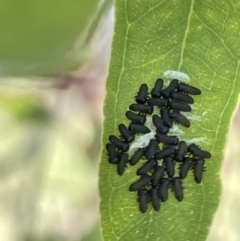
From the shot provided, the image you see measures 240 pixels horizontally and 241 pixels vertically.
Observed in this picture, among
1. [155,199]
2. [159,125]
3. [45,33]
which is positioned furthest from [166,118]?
[45,33]

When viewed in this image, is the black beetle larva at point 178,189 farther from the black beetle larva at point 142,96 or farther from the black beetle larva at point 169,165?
the black beetle larva at point 142,96

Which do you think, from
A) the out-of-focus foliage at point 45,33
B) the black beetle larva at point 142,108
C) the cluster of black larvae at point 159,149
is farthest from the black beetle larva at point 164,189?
the out-of-focus foliage at point 45,33

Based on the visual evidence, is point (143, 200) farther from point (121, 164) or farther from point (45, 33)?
point (45, 33)

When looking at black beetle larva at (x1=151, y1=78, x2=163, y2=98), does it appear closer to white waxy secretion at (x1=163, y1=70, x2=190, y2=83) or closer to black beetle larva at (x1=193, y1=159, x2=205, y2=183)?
white waxy secretion at (x1=163, y1=70, x2=190, y2=83)

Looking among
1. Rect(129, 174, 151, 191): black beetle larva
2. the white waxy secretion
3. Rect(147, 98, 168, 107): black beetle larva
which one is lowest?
Rect(129, 174, 151, 191): black beetle larva

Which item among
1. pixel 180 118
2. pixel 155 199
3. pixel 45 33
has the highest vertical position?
pixel 45 33

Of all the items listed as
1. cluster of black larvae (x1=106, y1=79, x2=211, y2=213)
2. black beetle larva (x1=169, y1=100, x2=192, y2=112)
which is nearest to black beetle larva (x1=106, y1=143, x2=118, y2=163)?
cluster of black larvae (x1=106, y1=79, x2=211, y2=213)

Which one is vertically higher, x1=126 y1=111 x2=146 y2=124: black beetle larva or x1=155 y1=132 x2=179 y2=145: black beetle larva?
x1=126 y1=111 x2=146 y2=124: black beetle larva

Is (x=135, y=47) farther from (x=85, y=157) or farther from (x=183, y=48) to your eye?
(x=85, y=157)

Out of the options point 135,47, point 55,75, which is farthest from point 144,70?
point 55,75
